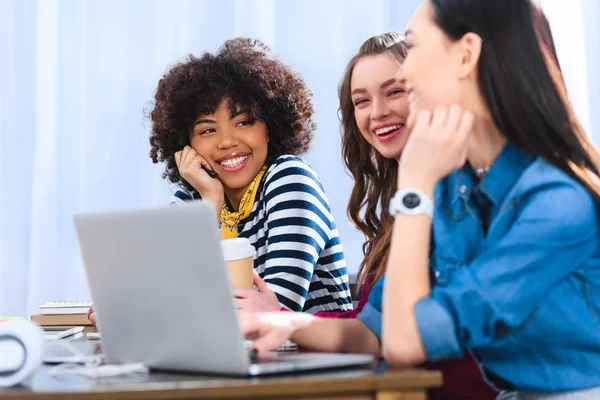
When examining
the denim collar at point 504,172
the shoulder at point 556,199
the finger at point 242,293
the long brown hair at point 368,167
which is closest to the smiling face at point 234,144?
the long brown hair at point 368,167

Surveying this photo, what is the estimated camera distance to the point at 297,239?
1.95 m

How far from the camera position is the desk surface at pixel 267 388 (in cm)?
85

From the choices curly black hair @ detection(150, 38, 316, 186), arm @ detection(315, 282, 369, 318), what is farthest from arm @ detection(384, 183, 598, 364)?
curly black hair @ detection(150, 38, 316, 186)

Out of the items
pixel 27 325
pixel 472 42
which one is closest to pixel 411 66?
pixel 472 42

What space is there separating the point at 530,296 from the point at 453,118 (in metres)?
0.27

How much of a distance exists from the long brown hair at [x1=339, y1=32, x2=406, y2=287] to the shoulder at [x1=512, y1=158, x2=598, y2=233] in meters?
0.66

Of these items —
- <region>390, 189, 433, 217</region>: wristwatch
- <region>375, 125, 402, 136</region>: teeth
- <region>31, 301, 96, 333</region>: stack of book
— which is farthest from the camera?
<region>31, 301, 96, 333</region>: stack of book

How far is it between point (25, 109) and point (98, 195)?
17.1 inches

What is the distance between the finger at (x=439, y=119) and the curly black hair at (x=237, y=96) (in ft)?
3.45

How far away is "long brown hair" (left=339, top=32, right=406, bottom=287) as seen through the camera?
1.83 metres

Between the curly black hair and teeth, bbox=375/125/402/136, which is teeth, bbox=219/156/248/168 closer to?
the curly black hair

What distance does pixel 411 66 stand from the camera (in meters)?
1.22

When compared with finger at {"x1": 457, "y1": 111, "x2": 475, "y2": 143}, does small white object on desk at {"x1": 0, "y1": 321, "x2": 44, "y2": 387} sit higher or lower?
lower

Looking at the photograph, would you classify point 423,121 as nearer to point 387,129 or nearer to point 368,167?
point 387,129
